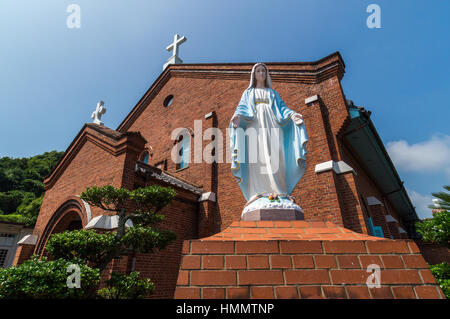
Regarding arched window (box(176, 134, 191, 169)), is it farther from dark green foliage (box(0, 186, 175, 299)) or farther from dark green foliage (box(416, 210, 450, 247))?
dark green foliage (box(416, 210, 450, 247))

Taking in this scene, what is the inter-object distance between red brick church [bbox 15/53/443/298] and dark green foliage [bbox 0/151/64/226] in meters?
21.7

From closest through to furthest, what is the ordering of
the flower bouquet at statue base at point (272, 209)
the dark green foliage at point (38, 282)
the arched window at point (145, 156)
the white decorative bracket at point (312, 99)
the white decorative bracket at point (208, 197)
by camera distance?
the flower bouquet at statue base at point (272, 209) < the dark green foliage at point (38, 282) < the white decorative bracket at point (312, 99) < the white decorative bracket at point (208, 197) < the arched window at point (145, 156)

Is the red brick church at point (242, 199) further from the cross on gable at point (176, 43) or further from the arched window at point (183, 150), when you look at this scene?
the cross on gable at point (176, 43)

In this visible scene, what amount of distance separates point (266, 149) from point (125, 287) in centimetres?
372

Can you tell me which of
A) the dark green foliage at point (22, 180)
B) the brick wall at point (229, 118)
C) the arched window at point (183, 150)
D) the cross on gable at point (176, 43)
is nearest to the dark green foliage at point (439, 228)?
the brick wall at point (229, 118)

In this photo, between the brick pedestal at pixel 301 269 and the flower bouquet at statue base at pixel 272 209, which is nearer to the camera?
the brick pedestal at pixel 301 269

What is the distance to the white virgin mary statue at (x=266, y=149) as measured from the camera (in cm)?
326

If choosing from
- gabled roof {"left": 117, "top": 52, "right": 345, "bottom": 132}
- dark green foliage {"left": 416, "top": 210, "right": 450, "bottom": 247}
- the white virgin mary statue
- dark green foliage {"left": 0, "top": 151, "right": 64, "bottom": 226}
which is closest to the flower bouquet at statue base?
the white virgin mary statue

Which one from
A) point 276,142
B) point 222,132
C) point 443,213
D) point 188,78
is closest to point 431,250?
point 443,213

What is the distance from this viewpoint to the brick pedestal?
1.49m

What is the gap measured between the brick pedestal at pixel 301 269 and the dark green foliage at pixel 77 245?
355cm

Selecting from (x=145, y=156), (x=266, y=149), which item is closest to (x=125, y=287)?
(x=266, y=149)

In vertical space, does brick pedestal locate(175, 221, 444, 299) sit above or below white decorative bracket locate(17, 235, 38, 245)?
below
